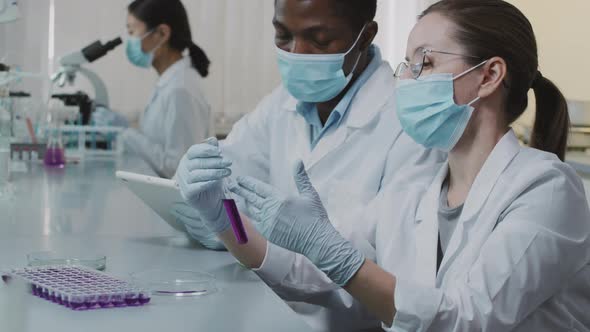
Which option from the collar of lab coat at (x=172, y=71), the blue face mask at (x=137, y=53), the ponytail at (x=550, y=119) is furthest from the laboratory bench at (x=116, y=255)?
the blue face mask at (x=137, y=53)

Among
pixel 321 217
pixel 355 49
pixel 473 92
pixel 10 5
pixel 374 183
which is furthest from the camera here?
pixel 10 5

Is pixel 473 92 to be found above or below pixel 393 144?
above

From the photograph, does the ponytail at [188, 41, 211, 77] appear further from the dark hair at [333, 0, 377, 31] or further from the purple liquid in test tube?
the purple liquid in test tube

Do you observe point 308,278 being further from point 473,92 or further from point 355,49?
point 355,49

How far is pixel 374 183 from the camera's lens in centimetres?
183

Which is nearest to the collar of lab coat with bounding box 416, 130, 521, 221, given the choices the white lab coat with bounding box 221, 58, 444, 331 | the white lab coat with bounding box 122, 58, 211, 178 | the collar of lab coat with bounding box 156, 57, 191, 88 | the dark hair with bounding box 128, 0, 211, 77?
the white lab coat with bounding box 221, 58, 444, 331

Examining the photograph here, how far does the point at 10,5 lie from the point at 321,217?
1.65m

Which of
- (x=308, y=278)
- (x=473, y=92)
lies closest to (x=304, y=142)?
(x=308, y=278)

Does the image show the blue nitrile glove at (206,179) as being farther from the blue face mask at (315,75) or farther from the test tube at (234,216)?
the blue face mask at (315,75)

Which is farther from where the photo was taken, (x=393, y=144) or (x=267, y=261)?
(x=393, y=144)

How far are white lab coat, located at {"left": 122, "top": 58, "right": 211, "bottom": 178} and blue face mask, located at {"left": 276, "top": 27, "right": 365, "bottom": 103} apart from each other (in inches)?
61.4

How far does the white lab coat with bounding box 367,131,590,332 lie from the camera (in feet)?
4.00

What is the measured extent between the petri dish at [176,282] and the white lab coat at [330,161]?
0.21m

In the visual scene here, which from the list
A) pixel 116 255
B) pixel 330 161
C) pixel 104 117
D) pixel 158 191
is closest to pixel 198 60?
pixel 104 117
